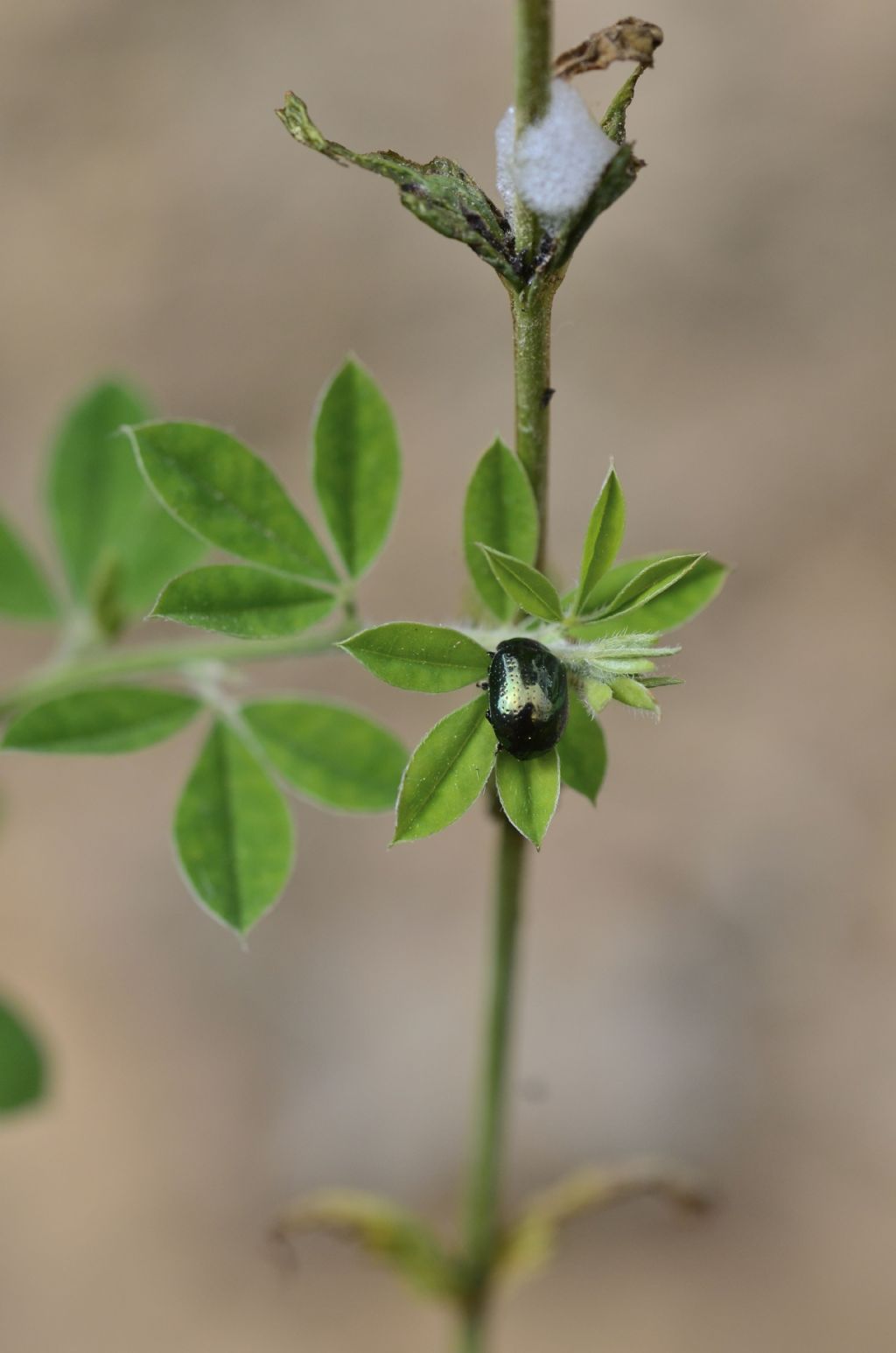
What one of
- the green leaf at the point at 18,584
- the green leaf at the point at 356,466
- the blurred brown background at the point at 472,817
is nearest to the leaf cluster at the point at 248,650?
the green leaf at the point at 356,466

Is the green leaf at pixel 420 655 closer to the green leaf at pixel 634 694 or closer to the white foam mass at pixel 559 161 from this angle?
the green leaf at pixel 634 694

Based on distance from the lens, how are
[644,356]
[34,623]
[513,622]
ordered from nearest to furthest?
[513,622], [34,623], [644,356]

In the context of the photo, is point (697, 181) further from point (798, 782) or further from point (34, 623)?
point (34, 623)

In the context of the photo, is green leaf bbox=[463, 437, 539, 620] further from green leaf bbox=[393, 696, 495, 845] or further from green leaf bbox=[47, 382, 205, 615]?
green leaf bbox=[47, 382, 205, 615]

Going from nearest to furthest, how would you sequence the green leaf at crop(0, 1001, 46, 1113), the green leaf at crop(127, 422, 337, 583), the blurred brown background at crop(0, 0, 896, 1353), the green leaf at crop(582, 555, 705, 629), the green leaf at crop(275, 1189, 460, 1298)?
the green leaf at crop(582, 555, 705, 629)
the green leaf at crop(127, 422, 337, 583)
the green leaf at crop(275, 1189, 460, 1298)
the green leaf at crop(0, 1001, 46, 1113)
the blurred brown background at crop(0, 0, 896, 1353)

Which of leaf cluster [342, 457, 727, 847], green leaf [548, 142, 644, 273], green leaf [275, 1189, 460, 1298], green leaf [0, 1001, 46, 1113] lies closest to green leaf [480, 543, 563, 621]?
leaf cluster [342, 457, 727, 847]

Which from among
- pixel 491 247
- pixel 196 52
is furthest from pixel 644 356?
pixel 491 247

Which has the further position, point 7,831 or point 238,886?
point 7,831
